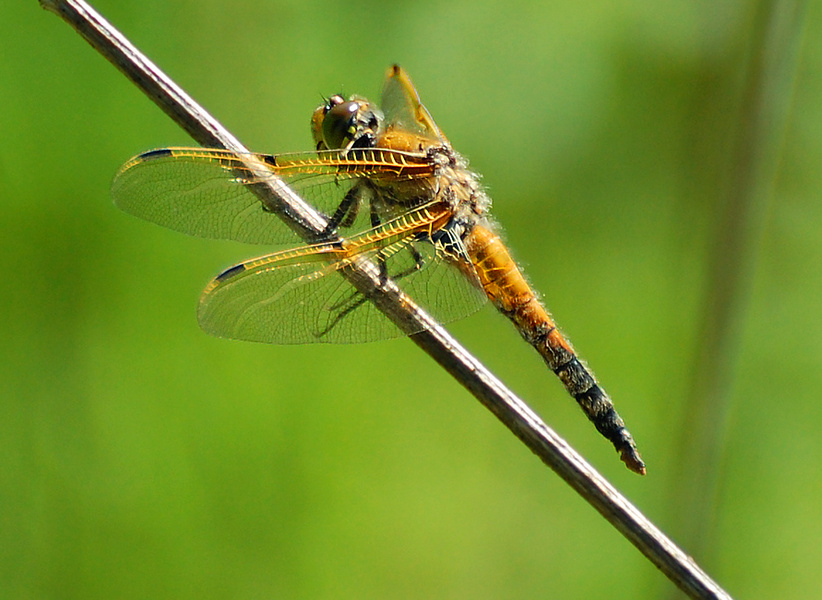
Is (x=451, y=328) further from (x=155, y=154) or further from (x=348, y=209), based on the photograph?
(x=155, y=154)

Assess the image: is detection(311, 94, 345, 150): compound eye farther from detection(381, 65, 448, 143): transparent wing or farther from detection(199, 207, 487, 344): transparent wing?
detection(199, 207, 487, 344): transparent wing

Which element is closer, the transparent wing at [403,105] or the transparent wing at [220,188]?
the transparent wing at [220,188]

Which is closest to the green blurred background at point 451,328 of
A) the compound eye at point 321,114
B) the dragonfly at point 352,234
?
the dragonfly at point 352,234

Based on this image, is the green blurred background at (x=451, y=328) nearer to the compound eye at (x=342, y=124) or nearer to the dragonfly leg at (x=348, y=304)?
the dragonfly leg at (x=348, y=304)

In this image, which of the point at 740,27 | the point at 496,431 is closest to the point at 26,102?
the point at 496,431

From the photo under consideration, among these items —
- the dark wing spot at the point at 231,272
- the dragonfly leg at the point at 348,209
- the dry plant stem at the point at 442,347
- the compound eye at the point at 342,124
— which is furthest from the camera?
the compound eye at the point at 342,124

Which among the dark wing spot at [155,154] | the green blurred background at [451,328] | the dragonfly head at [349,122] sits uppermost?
the dark wing spot at [155,154]

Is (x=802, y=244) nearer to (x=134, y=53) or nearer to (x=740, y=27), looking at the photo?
(x=740, y=27)
